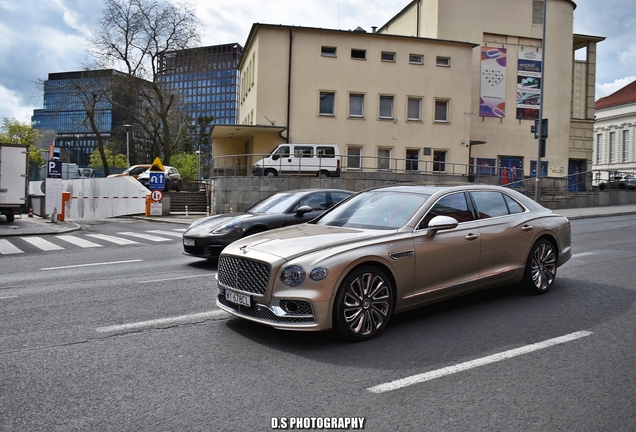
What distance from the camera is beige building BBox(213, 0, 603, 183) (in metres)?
35.2

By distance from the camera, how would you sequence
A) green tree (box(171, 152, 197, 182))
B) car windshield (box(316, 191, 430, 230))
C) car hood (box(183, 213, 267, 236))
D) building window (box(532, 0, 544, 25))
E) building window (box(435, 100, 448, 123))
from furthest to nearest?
green tree (box(171, 152, 197, 182))
building window (box(532, 0, 544, 25))
building window (box(435, 100, 448, 123))
car hood (box(183, 213, 267, 236))
car windshield (box(316, 191, 430, 230))

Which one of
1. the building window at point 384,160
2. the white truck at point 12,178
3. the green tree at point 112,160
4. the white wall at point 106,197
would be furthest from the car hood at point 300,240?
the green tree at point 112,160

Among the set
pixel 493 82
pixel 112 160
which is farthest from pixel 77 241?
pixel 112 160

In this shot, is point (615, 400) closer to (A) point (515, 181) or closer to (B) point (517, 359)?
(B) point (517, 359)

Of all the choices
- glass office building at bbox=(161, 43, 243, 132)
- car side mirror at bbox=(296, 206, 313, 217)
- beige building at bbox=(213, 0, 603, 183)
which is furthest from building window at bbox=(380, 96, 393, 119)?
glass office building at bbox=(161, 43, 243, 132)

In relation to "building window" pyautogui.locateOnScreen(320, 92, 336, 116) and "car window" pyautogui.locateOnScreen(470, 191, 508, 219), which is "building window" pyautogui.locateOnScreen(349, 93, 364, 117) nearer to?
"building window" pyautogui.locateOnScreen(320, 92, 336, 116)

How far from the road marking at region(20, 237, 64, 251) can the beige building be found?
45.7 ft

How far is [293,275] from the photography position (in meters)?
5.25

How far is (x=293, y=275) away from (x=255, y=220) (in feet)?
18.7

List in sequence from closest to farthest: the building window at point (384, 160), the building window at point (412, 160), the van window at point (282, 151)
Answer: the van window at point (282, 151) < the building window at point (384, 160) < the building window at point (412, 160)

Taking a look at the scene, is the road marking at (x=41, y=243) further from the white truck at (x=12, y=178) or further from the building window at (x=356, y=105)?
the building window at (x=356, y=105)

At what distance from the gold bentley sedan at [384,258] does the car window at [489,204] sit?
0.06 feet

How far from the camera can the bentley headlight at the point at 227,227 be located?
10.6m

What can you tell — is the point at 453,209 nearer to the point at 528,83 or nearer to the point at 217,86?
the point at 528,83
